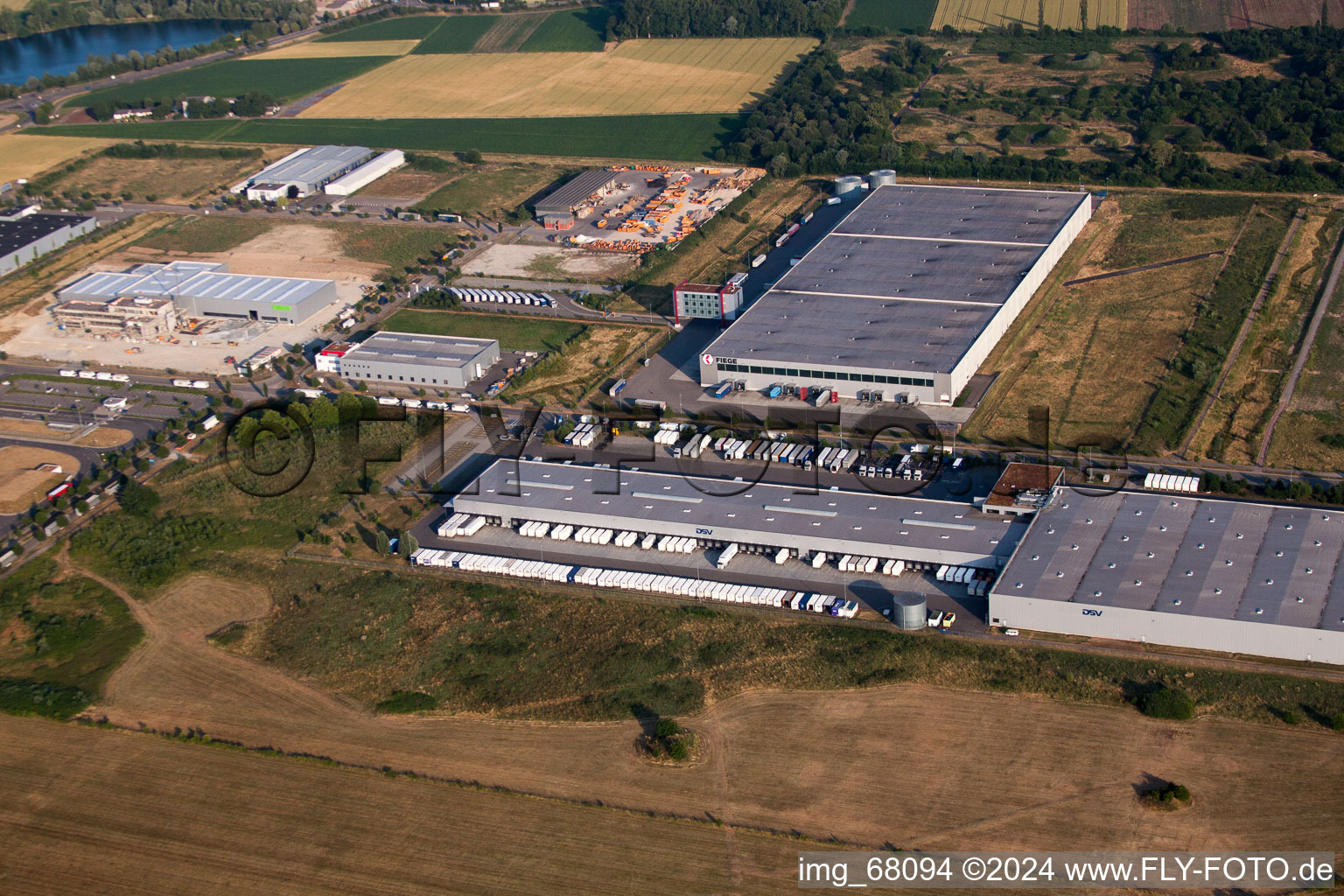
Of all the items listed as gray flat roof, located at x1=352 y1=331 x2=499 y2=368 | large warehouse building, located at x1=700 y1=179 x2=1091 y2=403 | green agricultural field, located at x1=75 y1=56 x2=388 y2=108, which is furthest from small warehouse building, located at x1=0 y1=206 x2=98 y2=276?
large warehouse building, located at x1=700 y1=179 x2=1091 y2=403

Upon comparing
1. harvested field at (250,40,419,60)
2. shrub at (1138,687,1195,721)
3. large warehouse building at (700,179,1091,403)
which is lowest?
shrub at (1138,687,1195,721)

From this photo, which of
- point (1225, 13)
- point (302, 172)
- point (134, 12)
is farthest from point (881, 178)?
point (134, 12)

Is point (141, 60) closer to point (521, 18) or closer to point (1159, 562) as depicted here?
point (521, 18)

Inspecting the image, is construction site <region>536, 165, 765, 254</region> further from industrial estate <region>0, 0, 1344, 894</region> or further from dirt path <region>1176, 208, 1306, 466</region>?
dirt path <region>1176, 208, 1306, 466</region>

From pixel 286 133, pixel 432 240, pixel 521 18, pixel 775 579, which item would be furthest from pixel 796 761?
pixel 521 18

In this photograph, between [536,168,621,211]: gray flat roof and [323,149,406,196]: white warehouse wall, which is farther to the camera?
[323,149,406,196]: white warehouse wall

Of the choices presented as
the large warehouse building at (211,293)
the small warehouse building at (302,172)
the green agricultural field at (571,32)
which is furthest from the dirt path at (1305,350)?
the green agricultural field at (571,32)
